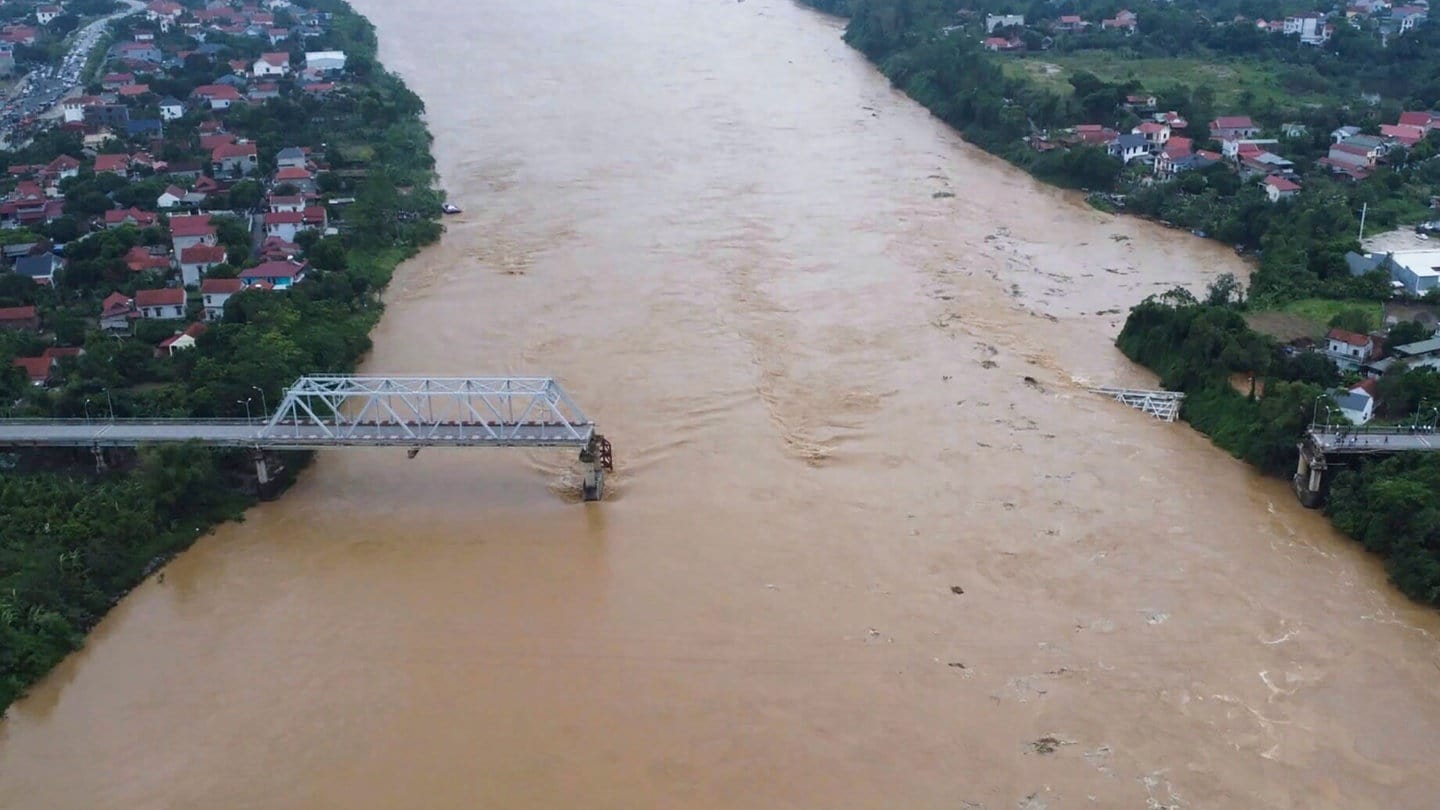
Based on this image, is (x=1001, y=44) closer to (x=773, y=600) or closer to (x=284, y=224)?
(x=284, y=224)

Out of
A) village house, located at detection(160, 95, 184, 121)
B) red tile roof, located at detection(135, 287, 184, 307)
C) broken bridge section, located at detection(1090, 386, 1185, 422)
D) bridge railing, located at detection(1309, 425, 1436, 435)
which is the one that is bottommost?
broken bridge section, located at detection(1090, 386, 1185, 422)

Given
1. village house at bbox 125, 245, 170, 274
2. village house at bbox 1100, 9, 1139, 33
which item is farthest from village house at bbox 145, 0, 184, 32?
village house at bbox 1100, 9, 1139, 33

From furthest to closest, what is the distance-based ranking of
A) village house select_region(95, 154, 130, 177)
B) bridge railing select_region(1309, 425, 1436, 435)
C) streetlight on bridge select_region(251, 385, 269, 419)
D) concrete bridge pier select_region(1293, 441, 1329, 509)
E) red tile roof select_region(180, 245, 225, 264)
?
village house select_region(95, 154, 130, 177) → red tile roof select_region(180, 245, 225, 264) → streetlight on bridge select_region(251, 385, 269, 419) → bridge railing select_region(1309, 425, 1436, 435) → concrete bridge pier select_region(1293, 441, 1329, 509)

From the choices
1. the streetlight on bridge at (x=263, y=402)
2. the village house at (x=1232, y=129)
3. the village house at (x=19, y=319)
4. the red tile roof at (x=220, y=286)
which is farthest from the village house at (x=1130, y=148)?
the village house at (x=19, y=319)

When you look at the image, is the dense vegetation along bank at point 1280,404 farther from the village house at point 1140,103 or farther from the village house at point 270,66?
the village house at point 270,66

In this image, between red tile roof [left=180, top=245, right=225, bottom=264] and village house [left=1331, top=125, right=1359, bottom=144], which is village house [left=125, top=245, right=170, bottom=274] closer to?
red tile roof [left=180, top=245, right=225, bottom=264]

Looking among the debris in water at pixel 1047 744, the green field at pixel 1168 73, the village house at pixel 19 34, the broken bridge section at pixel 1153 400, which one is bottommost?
the debris in water at pixel 1047 744
